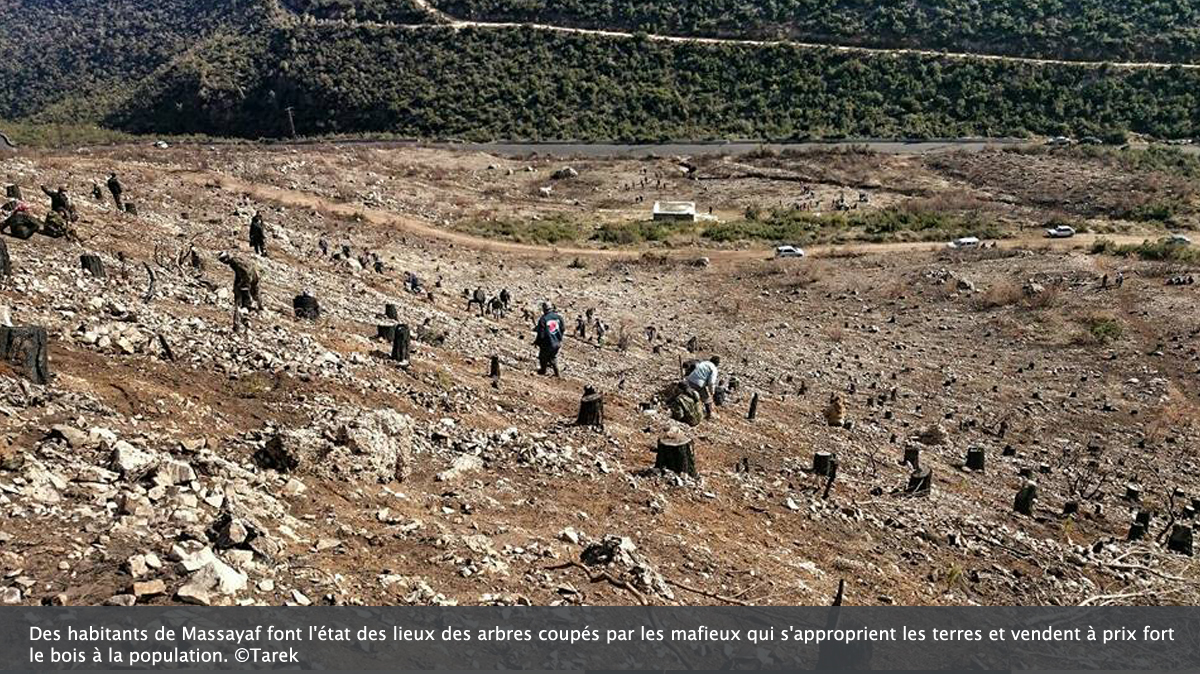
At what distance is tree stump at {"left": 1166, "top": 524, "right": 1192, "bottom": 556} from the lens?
11164mm

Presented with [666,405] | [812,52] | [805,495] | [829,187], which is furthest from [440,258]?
[812,52]

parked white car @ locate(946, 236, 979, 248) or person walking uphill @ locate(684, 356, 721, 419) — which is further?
parked white car @ locate(946, 236, 979, 248)

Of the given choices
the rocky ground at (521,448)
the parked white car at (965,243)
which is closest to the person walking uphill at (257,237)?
the rocky ground at (521,448)

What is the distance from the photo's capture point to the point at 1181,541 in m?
11.2

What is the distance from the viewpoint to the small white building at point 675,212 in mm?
41188

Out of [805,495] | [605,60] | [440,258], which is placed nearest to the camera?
[805,495]

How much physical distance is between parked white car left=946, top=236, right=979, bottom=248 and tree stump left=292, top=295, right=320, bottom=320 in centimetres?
2962

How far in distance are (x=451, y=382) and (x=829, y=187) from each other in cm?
3996

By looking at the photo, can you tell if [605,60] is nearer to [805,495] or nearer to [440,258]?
[440,258]

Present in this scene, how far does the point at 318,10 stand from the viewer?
77000mm

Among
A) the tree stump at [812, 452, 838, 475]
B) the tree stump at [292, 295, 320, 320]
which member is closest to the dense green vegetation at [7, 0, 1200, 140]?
the tree stump at [292, 295, 320, 320]

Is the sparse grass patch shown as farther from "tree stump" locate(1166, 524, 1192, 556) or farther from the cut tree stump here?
the cut tree stump

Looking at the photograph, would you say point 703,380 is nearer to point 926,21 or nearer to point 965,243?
point 965,243

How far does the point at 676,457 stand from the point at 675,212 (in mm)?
31904
